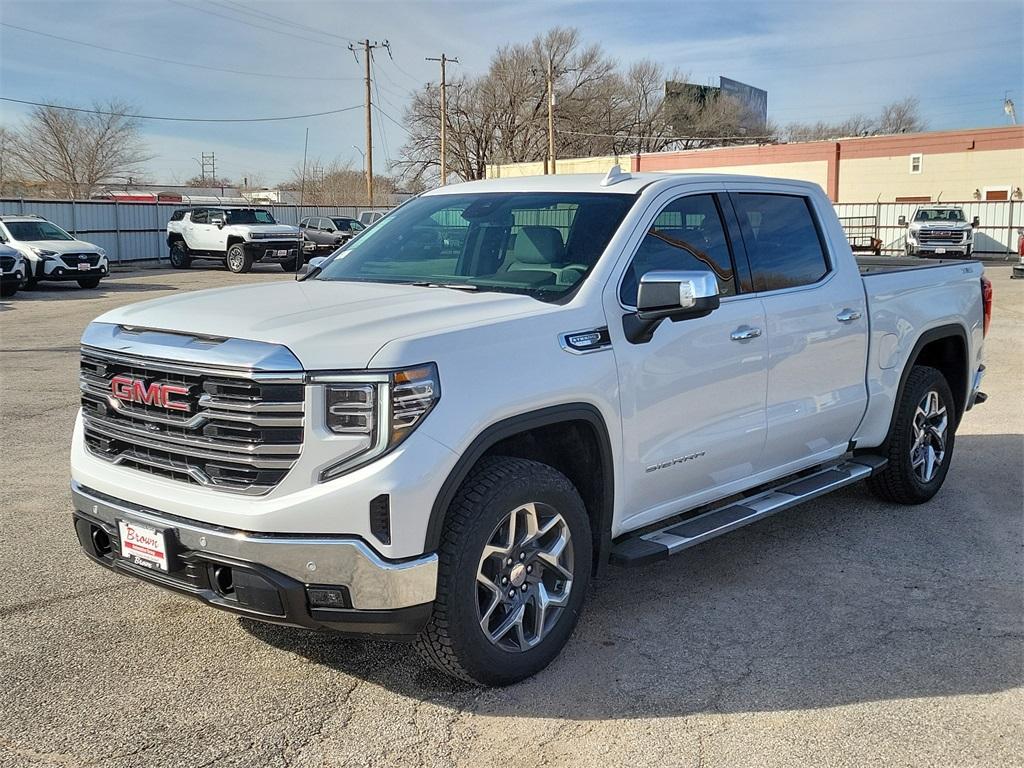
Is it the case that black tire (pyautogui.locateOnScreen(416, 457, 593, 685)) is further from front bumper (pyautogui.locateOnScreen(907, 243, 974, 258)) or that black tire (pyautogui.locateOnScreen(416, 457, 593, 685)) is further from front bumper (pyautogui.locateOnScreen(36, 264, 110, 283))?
front bumper (pyautogui.locateOnScreen(907, 243, 974, 258))

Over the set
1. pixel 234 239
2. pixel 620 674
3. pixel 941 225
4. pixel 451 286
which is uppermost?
pixel 941 225

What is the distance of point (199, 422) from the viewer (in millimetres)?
3359

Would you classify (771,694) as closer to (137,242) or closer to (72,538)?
(72,538)

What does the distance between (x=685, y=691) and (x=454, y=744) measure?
3.05 feet

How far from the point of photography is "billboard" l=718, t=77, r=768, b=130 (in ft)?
255

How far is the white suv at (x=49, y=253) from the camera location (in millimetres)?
22859

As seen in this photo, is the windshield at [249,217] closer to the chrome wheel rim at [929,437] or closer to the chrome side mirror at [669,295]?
the chrome wheel rim at [929,437]

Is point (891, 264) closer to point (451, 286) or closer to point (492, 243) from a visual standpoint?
point (492, 243)

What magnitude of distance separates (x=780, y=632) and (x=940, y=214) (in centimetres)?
3469

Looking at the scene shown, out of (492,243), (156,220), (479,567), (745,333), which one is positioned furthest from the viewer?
(156,220)

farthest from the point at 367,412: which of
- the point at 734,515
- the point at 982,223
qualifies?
the point at 982,223

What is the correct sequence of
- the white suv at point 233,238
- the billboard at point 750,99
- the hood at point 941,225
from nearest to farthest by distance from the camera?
1. the white suv at point 233,238
2. the hood at point 941,225
3. the billboard at point 750,99

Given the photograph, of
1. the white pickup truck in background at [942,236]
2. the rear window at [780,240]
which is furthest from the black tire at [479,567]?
the white pickup truck in background at [942,236]

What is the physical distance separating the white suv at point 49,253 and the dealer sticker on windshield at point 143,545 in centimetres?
2124
